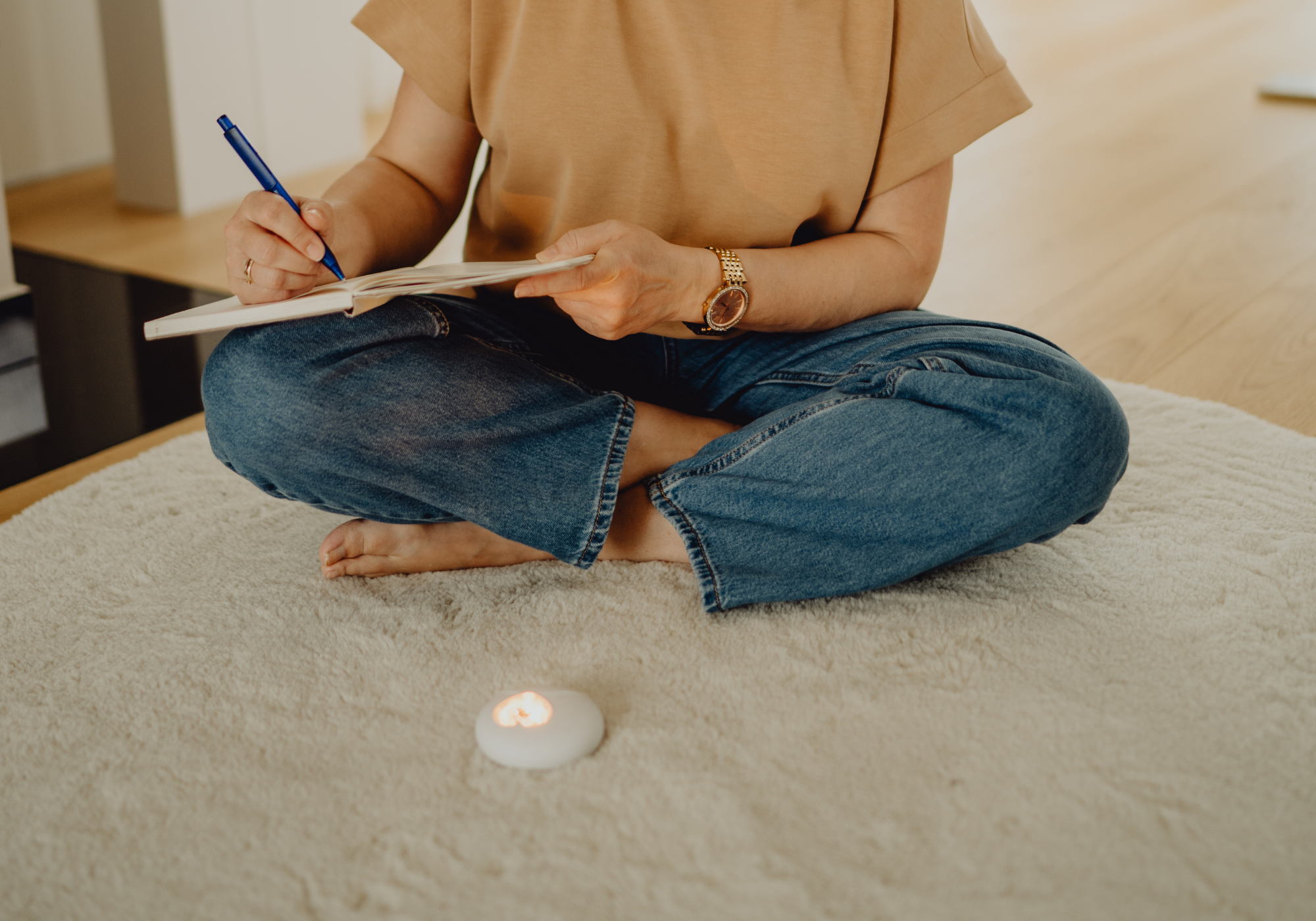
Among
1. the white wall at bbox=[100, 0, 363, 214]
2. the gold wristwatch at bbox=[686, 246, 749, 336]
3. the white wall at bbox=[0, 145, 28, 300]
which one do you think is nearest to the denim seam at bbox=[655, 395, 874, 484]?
the gold wristwatch at bbox=[686, 246, 749, 336]

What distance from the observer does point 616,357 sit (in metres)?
1.20

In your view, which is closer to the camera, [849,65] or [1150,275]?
[849,65]

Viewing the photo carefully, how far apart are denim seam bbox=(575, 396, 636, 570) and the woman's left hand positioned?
0.38ft

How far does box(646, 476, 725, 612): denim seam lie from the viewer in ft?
3.42

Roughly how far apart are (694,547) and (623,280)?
0.27m

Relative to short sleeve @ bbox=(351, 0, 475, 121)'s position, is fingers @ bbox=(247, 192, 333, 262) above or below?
below

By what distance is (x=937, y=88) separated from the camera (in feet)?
3.52

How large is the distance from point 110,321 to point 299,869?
1394mm

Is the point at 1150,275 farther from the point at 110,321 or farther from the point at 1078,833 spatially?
the point at 110,321

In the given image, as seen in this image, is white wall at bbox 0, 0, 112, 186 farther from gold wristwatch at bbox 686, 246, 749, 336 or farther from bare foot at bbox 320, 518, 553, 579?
gold wristwatch at bbox 686, 246, 749, 336

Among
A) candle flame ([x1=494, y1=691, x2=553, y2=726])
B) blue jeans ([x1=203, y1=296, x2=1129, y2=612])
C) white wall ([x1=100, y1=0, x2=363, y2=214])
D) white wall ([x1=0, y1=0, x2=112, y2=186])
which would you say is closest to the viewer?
candle flame ([x1=494, y1=691, x2=553, y2=726])

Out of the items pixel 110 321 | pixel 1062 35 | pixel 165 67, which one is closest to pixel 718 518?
pixel 110 321

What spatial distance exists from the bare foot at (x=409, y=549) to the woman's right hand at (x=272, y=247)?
269mm

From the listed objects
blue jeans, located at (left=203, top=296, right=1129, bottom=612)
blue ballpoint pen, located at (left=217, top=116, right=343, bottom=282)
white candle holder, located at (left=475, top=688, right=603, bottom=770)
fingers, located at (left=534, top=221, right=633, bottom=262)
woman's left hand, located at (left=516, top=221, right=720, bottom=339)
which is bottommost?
white candle holder, located at (left=475, top=688, right=603, bottom=770)
